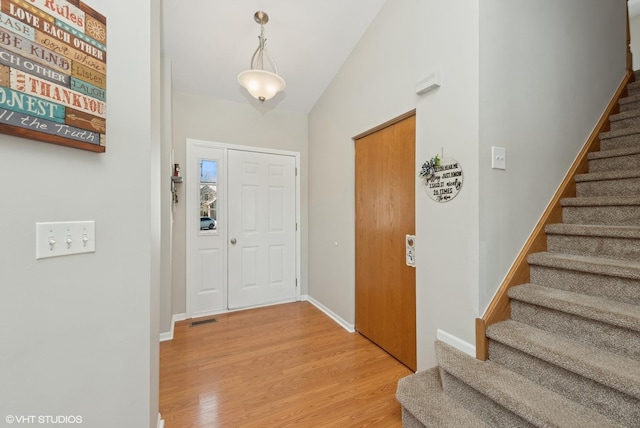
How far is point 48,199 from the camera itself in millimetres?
866

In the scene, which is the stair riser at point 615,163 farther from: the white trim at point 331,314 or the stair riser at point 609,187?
the white trim at point 331,314

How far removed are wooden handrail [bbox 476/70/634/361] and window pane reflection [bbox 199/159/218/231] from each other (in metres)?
2.81

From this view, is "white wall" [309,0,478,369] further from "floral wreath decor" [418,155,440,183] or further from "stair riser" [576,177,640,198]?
"stair riser" [576,177,640,198]

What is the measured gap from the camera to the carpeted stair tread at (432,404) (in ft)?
4.11

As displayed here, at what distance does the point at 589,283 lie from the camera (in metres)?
1.46

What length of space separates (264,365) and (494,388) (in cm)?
159

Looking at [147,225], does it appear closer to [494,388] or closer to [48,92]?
[48,92]

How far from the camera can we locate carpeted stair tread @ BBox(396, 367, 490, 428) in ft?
4.11

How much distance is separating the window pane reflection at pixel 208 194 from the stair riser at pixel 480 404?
272 centimetres

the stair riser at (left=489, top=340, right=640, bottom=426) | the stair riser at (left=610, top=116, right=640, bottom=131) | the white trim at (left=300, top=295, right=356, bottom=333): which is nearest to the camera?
the stair riser at (left=489, top=340, right=640, bottom=426)

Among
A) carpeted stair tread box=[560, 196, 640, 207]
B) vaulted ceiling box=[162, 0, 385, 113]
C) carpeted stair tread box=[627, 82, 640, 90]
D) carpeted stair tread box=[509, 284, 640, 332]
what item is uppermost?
vaulted ceiling box=[162, 0, 385, 113]

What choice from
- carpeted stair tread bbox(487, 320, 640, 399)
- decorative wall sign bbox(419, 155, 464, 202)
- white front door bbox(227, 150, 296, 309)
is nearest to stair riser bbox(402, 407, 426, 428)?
carpeted stair tread bbox(487, 320, 640, 399)

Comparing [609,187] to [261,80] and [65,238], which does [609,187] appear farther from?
[65,238]

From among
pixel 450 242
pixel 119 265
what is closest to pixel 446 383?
pixel 450 242
